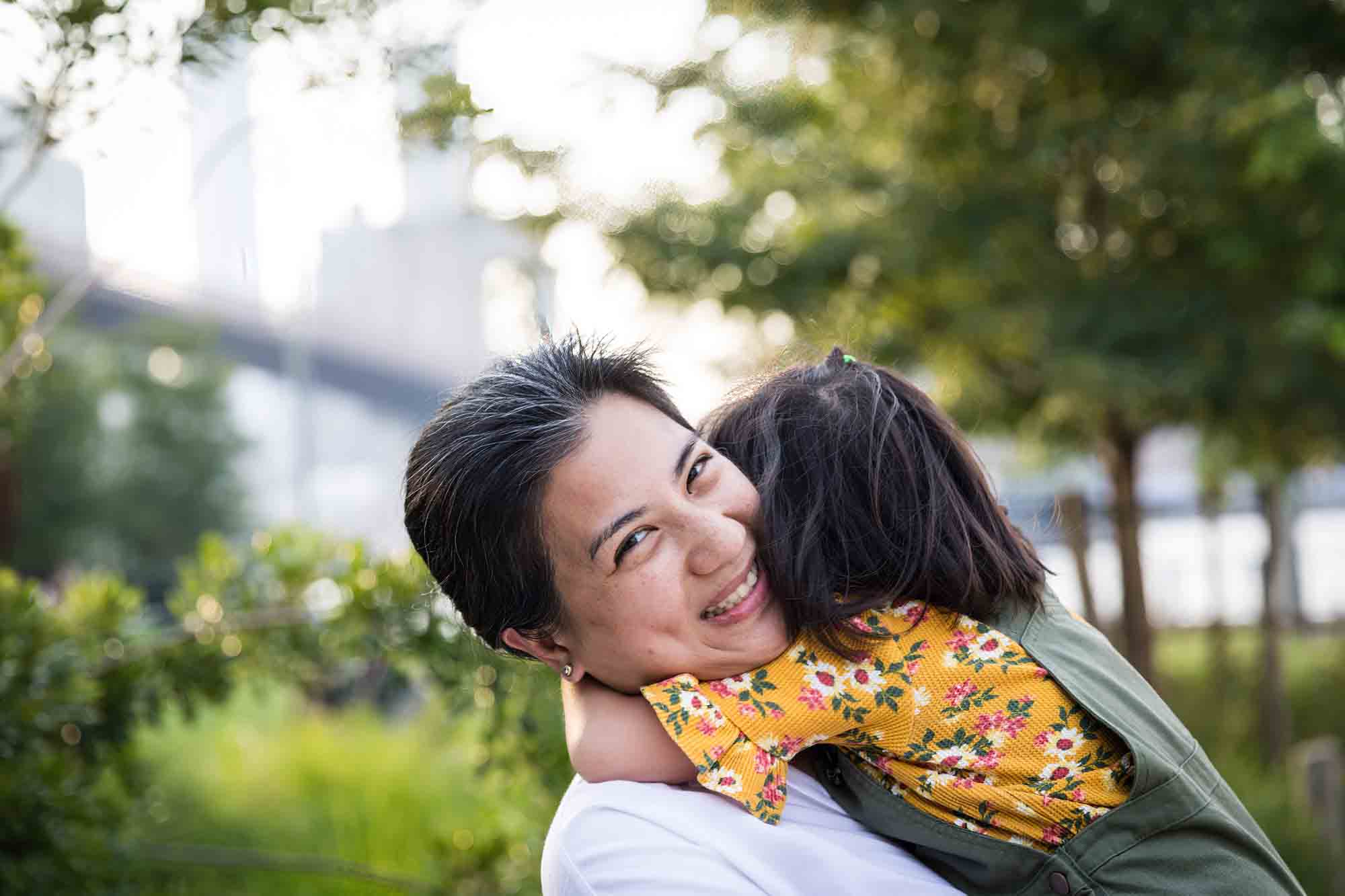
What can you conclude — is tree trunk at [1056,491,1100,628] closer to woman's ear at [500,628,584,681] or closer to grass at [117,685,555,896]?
grass at [117,685,555,896]

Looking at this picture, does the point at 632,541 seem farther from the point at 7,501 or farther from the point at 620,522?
the point at 7,501

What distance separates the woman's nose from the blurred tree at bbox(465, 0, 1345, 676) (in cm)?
279

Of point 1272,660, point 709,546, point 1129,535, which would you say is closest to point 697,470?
point 709,546

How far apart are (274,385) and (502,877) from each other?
13.3 metres

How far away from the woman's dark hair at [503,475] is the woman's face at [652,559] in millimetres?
25

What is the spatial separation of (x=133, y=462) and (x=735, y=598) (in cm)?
1206

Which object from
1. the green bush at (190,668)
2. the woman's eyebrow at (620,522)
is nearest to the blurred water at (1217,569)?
the green bush at (190,668)

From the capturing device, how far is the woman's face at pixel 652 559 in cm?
145

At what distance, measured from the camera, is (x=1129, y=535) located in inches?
233

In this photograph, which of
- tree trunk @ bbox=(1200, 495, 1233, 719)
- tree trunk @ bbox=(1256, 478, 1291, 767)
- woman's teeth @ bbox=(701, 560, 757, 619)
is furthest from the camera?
tree trunk @ bbox=(1200, 495, 1233, 719)

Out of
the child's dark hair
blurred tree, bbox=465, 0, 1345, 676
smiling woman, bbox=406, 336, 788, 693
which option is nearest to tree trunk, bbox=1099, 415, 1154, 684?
blurred tree, bbox=465, 0, 1345, 676

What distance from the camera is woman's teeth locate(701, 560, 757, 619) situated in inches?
58.2

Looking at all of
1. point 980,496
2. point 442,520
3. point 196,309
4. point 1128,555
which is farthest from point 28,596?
point 196,309

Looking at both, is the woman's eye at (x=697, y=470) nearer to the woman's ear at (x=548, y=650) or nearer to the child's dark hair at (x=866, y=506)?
the child's dark hair at (x=866, y=506)
